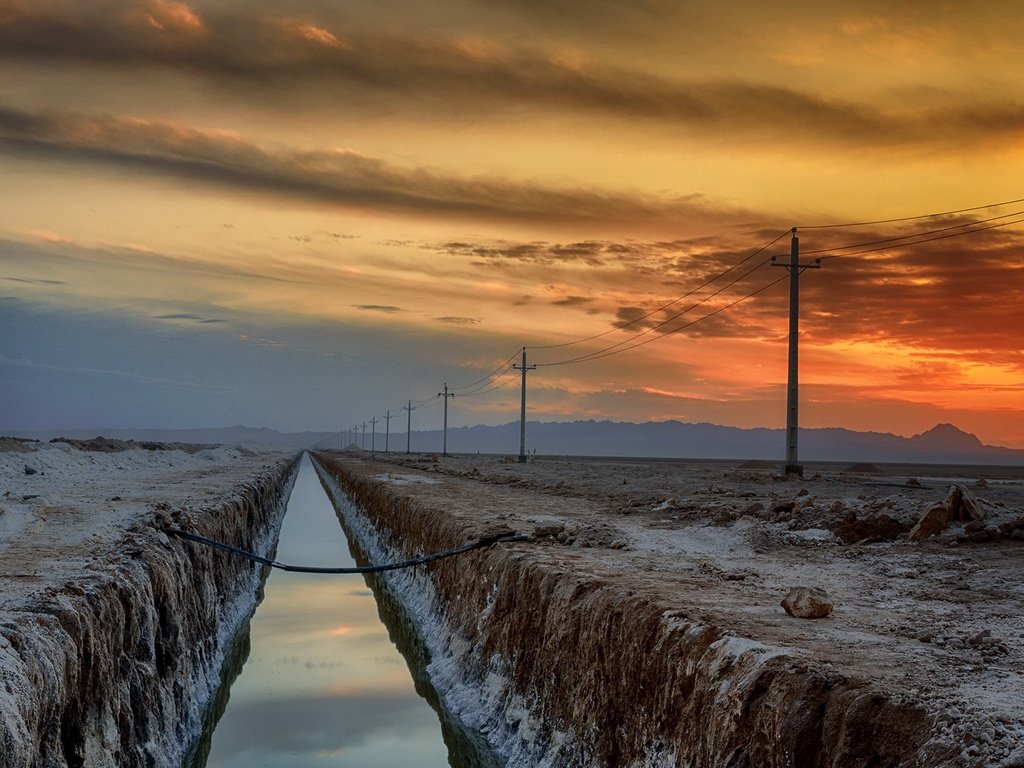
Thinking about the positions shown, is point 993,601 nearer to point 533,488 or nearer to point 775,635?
point 775,635

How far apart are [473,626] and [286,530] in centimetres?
2774

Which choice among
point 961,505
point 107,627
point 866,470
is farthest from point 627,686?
point 866,470

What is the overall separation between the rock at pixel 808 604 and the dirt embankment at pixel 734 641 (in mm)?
120

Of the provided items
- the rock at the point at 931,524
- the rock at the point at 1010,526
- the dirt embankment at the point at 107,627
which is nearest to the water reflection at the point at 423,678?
the dirt embankment at the point at 107,627

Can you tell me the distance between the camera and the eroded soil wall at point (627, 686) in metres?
5.50

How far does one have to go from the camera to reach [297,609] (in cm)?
2170

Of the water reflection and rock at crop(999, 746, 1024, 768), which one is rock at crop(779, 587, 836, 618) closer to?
rock at crop(999, 746, 1024, 768)

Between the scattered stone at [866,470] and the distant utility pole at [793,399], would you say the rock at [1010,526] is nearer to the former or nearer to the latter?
the distant utility pole at [793,399]

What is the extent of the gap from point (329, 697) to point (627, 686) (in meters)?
8.02

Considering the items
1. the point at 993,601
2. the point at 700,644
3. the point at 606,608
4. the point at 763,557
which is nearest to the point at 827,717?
the point at 700,644

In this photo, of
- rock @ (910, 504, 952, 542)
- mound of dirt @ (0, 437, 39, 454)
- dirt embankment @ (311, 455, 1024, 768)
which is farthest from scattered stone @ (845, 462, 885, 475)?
mound of dirt @ (0, 437, 39, 454)

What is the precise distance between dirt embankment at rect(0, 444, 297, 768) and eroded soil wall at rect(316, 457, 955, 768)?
12.2 ft

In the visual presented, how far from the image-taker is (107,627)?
29.4 feet

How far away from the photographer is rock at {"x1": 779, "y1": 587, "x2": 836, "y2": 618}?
26.7ft
